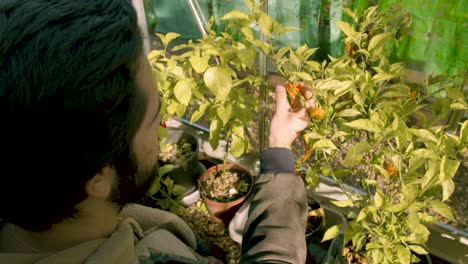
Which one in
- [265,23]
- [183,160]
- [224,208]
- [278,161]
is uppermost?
[265,23]

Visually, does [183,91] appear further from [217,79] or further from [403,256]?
[403,256]

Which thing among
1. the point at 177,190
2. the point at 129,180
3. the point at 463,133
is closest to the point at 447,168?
the point at 463,133

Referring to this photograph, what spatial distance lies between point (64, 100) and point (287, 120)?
2.01 ft

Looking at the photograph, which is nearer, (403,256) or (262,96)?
(403,256)

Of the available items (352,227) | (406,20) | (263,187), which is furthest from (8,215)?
(406,20)

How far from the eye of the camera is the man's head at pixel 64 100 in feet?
1.54

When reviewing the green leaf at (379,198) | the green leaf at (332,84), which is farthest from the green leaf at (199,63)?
the green leaf at (379,198)

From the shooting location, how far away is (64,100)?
479mm

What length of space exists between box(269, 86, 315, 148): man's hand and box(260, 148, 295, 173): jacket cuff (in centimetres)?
2

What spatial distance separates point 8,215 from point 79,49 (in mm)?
331

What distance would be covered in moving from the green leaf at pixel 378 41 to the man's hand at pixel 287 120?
0.65 feet

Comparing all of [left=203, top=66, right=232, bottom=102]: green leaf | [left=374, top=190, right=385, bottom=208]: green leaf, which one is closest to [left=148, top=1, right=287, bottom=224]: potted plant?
[left=203, top=66, right=232, bottom=102]: green leaf

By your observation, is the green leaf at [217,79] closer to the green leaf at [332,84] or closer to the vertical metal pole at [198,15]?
the green leaf at [332,84]

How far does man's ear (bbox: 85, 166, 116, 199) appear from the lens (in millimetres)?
610
